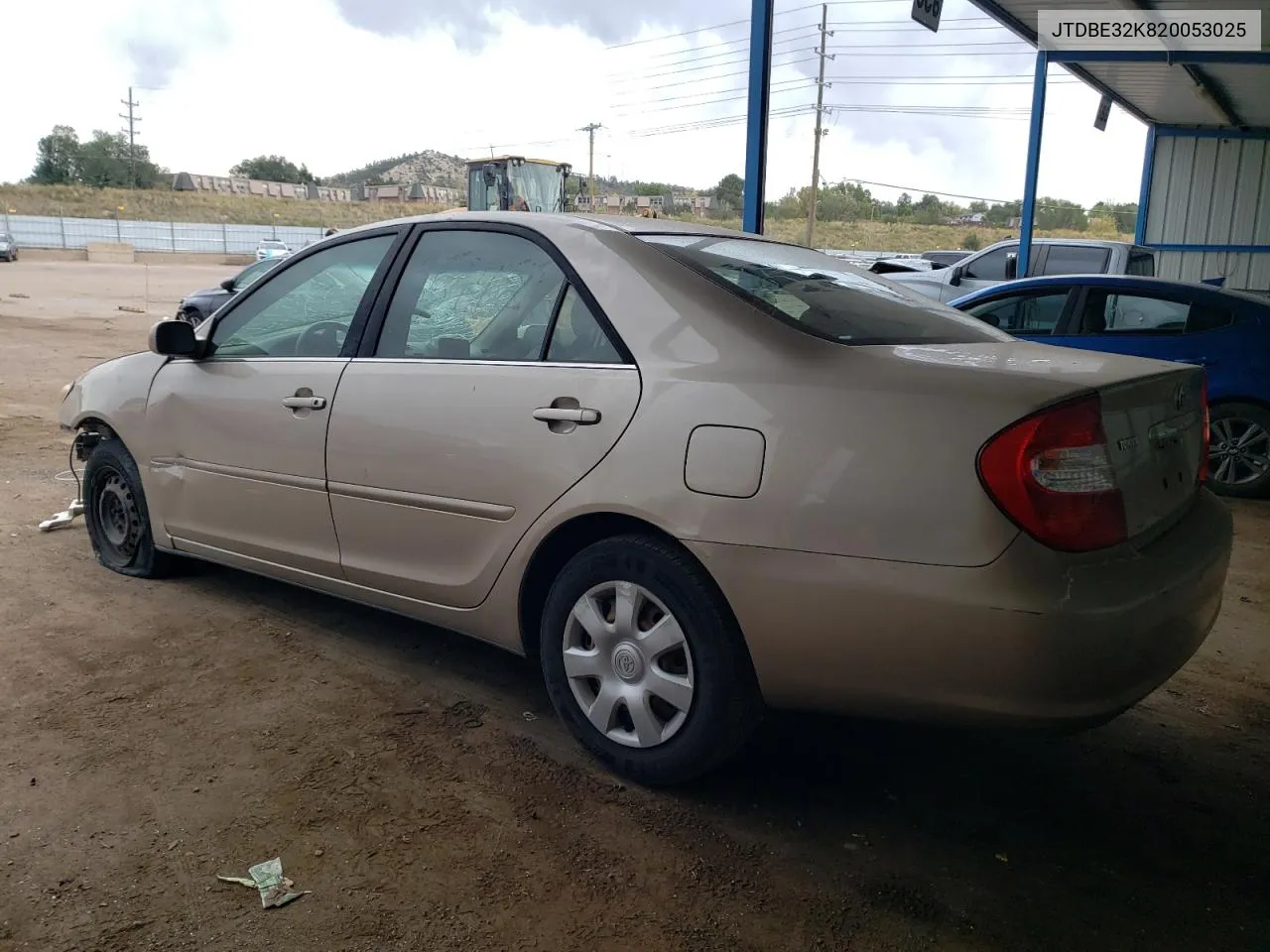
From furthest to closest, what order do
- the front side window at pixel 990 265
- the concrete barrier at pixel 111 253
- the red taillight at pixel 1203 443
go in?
the concrete barrier at pixel 111 253 → the front side window at pixel 990 265 → the red taillight at pixel 1203 443

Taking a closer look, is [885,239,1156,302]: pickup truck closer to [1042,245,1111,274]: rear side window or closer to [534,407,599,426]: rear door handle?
[1042,245,1111,274]: rear side window

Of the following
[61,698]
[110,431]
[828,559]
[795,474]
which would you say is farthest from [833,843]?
[110,431]

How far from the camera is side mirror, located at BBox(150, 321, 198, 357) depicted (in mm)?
3931

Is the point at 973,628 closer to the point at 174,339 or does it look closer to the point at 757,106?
the point at 174,339

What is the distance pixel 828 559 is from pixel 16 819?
2206 mm

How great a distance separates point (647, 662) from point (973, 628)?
0.88 metres

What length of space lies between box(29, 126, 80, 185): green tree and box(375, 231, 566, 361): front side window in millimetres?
92052

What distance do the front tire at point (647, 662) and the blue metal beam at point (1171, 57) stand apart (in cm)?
1269

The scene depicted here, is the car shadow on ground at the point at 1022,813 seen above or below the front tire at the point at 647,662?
below

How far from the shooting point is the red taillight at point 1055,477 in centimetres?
220

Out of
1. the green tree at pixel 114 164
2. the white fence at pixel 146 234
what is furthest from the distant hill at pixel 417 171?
the white fence at pixel 146 234

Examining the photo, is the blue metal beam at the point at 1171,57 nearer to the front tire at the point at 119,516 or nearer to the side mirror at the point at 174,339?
the side mirror at the point at 174,339

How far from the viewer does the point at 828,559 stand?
2.35 metres

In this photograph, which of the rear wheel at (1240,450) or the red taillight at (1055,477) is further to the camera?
the rear wheel at (1240,450)
